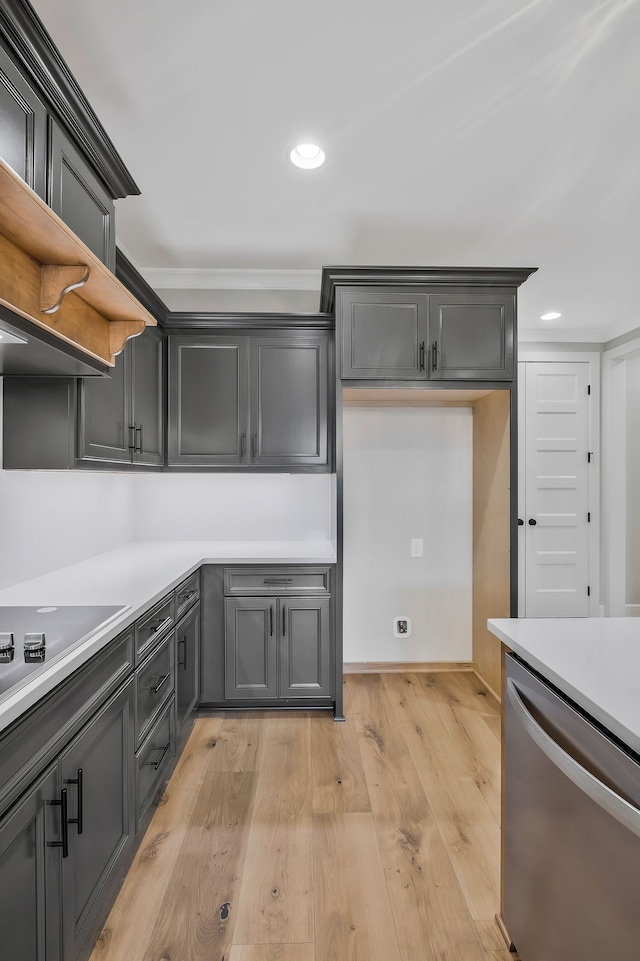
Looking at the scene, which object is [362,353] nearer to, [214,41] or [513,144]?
[513,144]

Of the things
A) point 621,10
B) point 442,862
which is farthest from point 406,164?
point 442,862

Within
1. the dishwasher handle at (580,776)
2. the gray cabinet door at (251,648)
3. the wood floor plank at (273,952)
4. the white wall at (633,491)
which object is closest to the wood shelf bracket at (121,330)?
the gray cabinet door at (251,648)

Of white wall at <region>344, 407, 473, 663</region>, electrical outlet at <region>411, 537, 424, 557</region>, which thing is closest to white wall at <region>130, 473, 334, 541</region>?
white wall at <region>344, 407, 473, 663</region>

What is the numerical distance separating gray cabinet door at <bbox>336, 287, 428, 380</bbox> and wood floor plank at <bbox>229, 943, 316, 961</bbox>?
231cm

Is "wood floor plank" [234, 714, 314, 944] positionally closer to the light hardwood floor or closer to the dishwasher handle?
the light hardwood floor

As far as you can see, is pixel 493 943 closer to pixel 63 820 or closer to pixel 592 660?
pixel 592 660

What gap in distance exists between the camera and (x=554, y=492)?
4.32 metres

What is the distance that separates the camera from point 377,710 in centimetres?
297

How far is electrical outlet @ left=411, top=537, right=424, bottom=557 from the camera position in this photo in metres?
3.57

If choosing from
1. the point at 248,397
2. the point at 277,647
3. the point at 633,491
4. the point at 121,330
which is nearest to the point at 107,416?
the point at 121,330

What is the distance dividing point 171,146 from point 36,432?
126cm

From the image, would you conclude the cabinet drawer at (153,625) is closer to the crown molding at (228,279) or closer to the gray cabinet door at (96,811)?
the gray cabinet door at (96,811)

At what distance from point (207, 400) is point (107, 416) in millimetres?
903

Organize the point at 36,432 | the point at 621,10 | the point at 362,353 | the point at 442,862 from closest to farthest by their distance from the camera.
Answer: the point at 621,10
the point at 442,862
the point at 36,432
the point at 362,353
